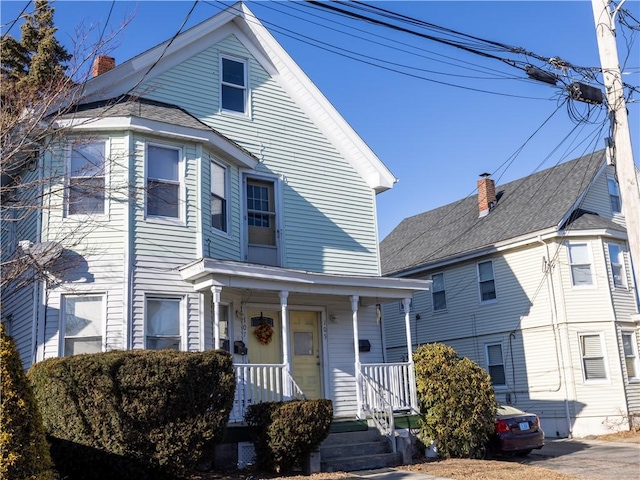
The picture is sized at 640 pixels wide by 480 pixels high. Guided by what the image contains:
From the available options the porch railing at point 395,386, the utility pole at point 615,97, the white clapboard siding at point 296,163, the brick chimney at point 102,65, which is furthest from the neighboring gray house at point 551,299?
the brick chimney at point 102,65

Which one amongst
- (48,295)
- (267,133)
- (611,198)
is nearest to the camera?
(48,295)

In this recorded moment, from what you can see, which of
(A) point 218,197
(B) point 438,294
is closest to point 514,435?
(A) point 218,197

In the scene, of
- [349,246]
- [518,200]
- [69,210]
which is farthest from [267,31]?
[518,200]

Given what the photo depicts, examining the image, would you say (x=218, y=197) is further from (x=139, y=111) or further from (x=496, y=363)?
(x=496, y=363)

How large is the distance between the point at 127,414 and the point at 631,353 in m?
17.4

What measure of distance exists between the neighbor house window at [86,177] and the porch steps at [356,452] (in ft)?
20.3

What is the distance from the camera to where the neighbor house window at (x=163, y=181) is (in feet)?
42.9

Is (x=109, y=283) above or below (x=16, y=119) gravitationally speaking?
below

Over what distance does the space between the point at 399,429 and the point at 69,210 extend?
25.8ft

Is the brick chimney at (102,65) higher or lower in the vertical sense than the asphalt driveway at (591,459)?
higher

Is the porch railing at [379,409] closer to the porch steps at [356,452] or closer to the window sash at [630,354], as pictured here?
the porch steps at [356,452]

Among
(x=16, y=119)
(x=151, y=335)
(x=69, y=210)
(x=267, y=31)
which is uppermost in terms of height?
(x=267, y=31)

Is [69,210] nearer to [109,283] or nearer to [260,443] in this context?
[109,283]

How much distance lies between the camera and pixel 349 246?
16812 mm
